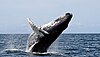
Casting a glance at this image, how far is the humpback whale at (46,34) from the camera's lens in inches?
850

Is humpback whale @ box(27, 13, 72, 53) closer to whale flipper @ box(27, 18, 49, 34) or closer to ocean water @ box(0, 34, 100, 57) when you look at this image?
whale flipper @ box(27, 18, 49, 34)

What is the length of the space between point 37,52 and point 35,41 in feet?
2.05

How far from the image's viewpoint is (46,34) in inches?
861

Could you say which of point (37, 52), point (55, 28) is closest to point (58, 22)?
point (55, 28)

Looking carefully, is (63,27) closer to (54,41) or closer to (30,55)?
(54,41)

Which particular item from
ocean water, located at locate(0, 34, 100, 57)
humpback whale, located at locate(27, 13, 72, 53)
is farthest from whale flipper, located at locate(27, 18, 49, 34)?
ocean water, located at locate(0, 34, 100, 57)

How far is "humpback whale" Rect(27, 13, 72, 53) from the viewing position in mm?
21594

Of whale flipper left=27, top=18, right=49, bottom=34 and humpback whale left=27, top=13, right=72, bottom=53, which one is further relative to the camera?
humpback whale left=27, top=13, right=72, bottom=53

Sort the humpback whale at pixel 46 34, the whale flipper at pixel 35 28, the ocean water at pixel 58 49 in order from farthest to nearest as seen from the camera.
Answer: the ocean water at pixel 58 49
the humpback whale at pixel 46 34
the whale flipper at pixel 35 28

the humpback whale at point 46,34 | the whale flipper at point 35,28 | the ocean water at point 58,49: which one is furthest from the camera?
the ocean water at point 58,49

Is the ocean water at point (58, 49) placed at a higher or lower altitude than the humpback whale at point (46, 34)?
lower

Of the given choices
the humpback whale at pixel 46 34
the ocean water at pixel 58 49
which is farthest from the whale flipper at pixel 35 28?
the ocean water at pixel 58 49

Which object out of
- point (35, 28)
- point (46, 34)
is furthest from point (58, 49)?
point (35, 28)

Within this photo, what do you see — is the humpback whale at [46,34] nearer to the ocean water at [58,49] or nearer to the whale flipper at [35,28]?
the whale flipper at [35,28]
